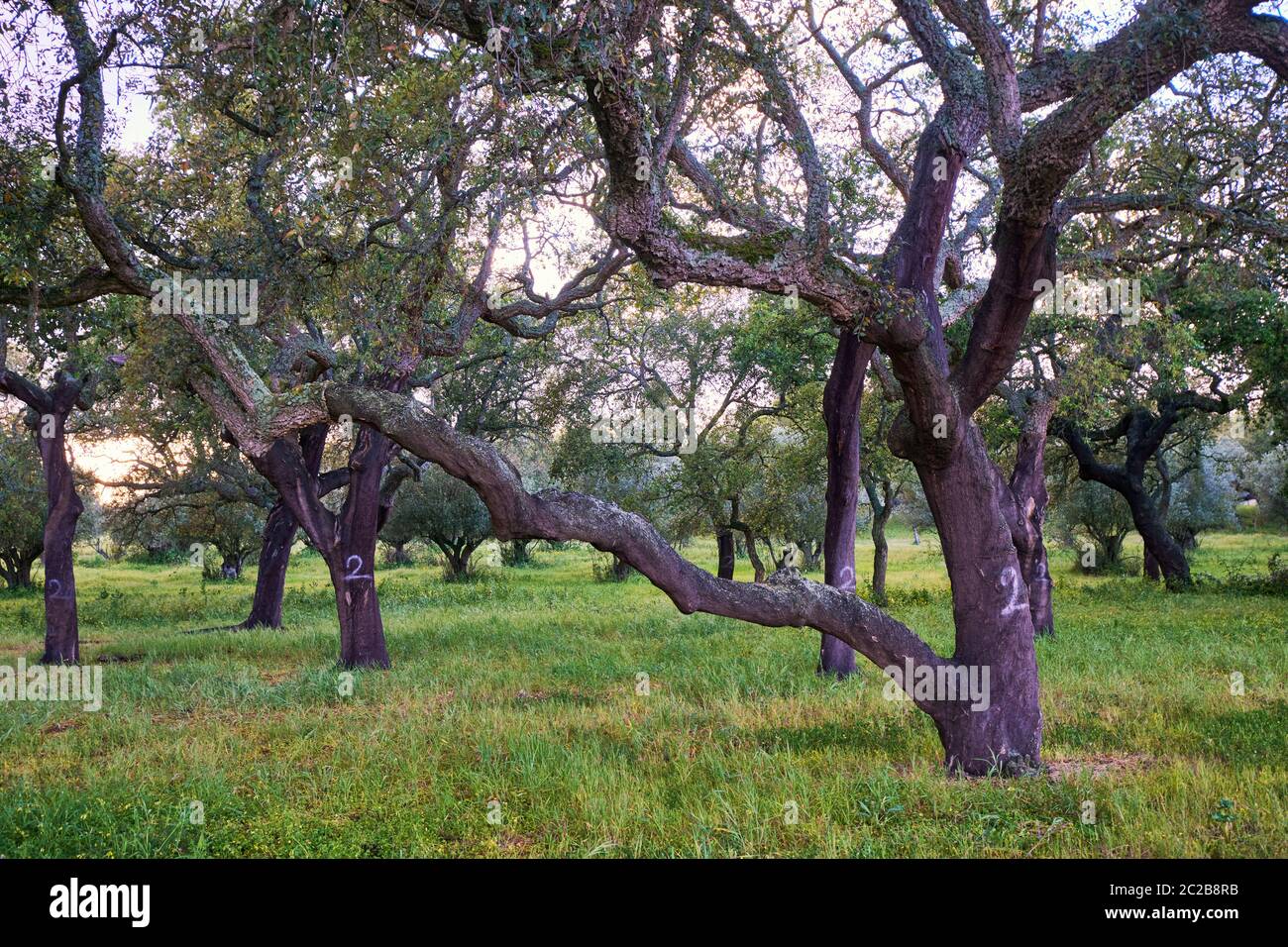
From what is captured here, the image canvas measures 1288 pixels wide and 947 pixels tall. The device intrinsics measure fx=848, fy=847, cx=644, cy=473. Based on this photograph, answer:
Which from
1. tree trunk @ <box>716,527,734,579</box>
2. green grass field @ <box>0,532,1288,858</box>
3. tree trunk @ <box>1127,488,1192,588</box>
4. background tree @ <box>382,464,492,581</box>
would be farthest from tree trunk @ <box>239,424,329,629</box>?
tree trunk @ <box>1127,488,1192,588</box>

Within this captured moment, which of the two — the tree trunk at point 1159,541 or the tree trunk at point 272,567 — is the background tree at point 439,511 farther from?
the tree trunk at point 1159,541

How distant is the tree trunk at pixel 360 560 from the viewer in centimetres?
1412

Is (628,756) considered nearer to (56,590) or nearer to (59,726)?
(59,726)

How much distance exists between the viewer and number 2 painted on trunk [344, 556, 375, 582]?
46.9 feet

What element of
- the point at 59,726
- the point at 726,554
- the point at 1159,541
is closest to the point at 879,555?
the point at 726,554

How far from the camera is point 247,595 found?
29.6 m

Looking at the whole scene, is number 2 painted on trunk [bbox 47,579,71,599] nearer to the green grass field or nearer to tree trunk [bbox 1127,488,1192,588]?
the green grass field

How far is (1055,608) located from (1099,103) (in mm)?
17071

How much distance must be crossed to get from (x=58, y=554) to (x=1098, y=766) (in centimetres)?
1670

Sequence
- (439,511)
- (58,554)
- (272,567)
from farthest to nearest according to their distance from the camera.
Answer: (439,511), (272,567), (58,554)

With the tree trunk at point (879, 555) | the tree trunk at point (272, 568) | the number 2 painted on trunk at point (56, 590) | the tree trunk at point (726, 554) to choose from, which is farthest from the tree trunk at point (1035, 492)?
the number 2 painted on trunk at point (56, 590)

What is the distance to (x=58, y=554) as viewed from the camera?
50.6ft

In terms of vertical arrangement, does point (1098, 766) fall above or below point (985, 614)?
below

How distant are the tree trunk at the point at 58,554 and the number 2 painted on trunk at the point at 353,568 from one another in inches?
207
